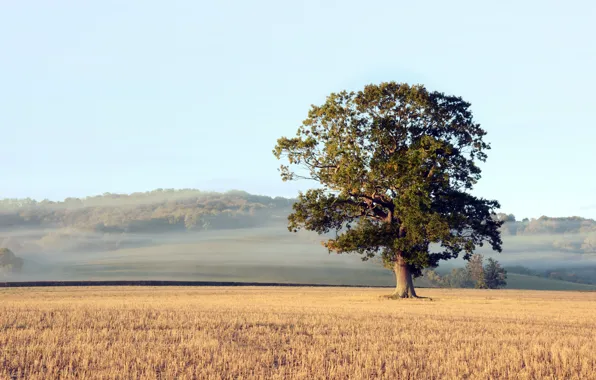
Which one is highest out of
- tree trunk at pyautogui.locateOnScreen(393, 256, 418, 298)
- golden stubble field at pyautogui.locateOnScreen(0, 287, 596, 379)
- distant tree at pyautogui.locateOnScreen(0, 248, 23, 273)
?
distant tree at pyautogui.locateOnScreen(0, 248, 23, 273)

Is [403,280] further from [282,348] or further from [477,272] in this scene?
[477,272]

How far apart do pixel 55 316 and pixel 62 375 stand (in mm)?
14090

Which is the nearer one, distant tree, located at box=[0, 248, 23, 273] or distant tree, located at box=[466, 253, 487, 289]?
distant tree, located at box=[466, 253, 487, 289]

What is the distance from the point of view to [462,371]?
51.4ft

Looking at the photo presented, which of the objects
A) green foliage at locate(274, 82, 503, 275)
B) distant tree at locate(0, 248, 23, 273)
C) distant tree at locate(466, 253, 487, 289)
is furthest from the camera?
distant tree at locate(0, 248, 23, 273)

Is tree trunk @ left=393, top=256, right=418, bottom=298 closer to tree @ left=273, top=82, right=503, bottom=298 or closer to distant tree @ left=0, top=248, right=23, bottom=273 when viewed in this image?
tree @ left=273, top=82, right=503, bottom=298

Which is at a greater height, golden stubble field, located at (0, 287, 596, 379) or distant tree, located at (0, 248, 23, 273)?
distant tree, located at (0, 248, 23, 273)

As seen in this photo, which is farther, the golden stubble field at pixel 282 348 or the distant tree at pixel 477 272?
the distant tree at pixel 477 272

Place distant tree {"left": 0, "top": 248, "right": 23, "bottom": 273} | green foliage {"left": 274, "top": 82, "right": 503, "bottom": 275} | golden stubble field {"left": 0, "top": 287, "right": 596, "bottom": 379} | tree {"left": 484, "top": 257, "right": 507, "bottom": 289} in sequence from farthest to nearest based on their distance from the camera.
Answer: distant tree {"left": 0, "top": 248, "right": 23, "bottom": 273} < tree {"left": 484, "top": 257, "right": 507, "bottom": 289} < green foliage {"left": 274, "top": 82, "right": 503, "bottom": 275} < golden stubble field {"left": 0, "top": 287, "right": 596, "bottom": 379}

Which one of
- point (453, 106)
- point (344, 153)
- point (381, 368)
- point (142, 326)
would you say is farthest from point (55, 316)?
point (453, 106)

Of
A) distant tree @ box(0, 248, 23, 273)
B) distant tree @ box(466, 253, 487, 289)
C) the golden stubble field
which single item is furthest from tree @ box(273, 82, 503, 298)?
distant tree @ box(0, 248, 23, 273)

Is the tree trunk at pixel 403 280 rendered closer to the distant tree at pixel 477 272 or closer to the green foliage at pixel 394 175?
the green foliage at pixel 394 175

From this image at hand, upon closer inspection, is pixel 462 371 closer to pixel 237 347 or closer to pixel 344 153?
pixel 237 347

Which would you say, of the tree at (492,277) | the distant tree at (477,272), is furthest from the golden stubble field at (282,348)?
the tree at (492,277)
